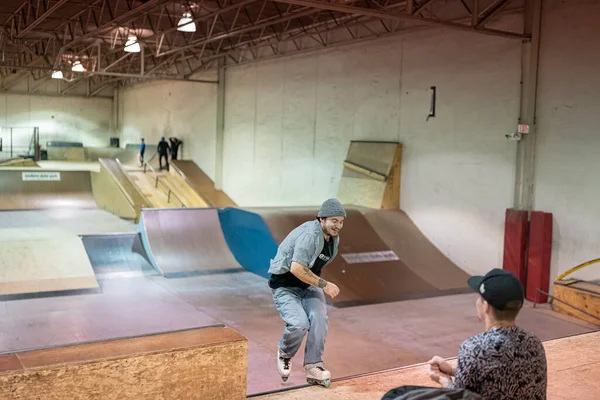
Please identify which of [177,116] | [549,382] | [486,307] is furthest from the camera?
[177,116]

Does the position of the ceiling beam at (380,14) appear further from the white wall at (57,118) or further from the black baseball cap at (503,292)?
the white wall at (57,118)

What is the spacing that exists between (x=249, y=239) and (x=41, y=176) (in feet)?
27.5

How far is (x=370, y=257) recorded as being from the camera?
403 inches

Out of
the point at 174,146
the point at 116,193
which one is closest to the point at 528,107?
the point at 116,193

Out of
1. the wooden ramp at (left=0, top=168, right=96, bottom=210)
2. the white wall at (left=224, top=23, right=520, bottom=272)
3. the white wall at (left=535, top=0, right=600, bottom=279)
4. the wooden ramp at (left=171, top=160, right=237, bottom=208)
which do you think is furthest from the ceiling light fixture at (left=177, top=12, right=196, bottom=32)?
the wooden ramp at (left=171, top=160, right=237, bottom=208)

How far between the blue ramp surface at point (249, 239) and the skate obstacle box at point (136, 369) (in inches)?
238

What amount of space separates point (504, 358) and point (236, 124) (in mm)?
17777

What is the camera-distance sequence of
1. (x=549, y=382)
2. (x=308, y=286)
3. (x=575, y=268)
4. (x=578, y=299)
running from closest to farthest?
(x=308, y=286) < (x=549, y=382) < (x=578, y=299) < (x=575, y=268)

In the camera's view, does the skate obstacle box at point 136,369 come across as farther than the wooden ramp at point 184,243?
No

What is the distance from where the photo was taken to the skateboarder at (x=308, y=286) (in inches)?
168

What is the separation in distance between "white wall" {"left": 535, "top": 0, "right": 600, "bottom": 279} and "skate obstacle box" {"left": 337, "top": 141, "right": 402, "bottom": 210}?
329 centimetres

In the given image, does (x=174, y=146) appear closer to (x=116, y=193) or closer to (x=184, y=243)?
(x=116, y=193)

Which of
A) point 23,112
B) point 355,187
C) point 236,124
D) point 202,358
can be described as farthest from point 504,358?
point 23,112

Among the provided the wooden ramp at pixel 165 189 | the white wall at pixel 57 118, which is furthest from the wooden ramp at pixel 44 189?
the white wall at pixel 57 118
